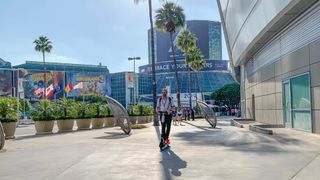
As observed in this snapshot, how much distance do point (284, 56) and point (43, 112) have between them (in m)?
12.1

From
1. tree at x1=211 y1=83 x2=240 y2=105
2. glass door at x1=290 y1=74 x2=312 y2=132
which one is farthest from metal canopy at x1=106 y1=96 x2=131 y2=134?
tree at x1=211 y1=83 x2=240 y2=105

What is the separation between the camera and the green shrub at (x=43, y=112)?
21.9 metres

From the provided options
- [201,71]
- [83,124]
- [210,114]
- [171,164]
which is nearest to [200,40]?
[201,71]

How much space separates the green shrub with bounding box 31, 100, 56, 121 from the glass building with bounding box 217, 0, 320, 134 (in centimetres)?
1130

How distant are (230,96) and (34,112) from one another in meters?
83.2

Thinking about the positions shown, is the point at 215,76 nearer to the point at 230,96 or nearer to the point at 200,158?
the point at 230,96

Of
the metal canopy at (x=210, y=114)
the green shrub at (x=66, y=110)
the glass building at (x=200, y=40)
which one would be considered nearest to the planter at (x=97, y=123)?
the green shrub at (x=66, y=110)

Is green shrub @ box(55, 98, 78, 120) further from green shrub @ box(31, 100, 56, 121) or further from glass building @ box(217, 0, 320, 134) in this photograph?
glass building @ box(217, 0, 320, 134)

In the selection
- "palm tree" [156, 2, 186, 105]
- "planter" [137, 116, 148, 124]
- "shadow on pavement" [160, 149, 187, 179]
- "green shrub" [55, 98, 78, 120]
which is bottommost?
"shadow on pavement" [160, 149, 187, 179]

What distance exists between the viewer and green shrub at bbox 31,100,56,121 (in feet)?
71.8

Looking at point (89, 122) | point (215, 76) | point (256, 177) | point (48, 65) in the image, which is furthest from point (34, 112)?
point (48, 65)

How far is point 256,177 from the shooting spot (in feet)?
23.7

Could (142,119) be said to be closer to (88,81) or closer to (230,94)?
(230,94)

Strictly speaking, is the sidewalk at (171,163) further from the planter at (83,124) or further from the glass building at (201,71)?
the glass building at (201,71)
